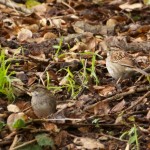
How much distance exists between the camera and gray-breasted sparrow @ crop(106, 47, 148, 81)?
22.7 feet

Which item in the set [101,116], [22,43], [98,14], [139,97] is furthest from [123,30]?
[101,116]

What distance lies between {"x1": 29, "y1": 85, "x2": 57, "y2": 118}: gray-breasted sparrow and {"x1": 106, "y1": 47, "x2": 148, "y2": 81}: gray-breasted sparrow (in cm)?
122

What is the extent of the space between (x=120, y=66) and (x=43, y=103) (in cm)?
142

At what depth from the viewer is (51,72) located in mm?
7141

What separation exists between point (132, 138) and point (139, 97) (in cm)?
108

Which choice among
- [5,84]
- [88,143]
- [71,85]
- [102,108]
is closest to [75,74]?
[71,85]

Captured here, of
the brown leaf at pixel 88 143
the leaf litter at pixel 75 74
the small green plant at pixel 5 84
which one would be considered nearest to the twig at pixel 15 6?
the leaf litter at pixel 75 74

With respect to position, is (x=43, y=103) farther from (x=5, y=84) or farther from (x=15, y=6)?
(x=15, y=6)

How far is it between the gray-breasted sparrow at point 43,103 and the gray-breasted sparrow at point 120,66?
1217mm

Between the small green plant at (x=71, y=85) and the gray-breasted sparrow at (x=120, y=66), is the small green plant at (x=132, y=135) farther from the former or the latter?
the gray-breasted sparrow at (x=120, y=66)

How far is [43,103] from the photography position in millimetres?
5867

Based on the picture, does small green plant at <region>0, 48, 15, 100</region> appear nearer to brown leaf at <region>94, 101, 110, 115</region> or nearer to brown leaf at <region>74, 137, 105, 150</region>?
brown leaf at <region>94, 101, 110, 115</region>

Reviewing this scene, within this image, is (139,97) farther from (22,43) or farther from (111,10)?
A: (111,10)

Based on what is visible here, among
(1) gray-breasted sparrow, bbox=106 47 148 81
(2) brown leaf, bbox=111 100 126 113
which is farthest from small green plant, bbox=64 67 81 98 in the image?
(2) brown leaf, bbox=111 100 126 113
